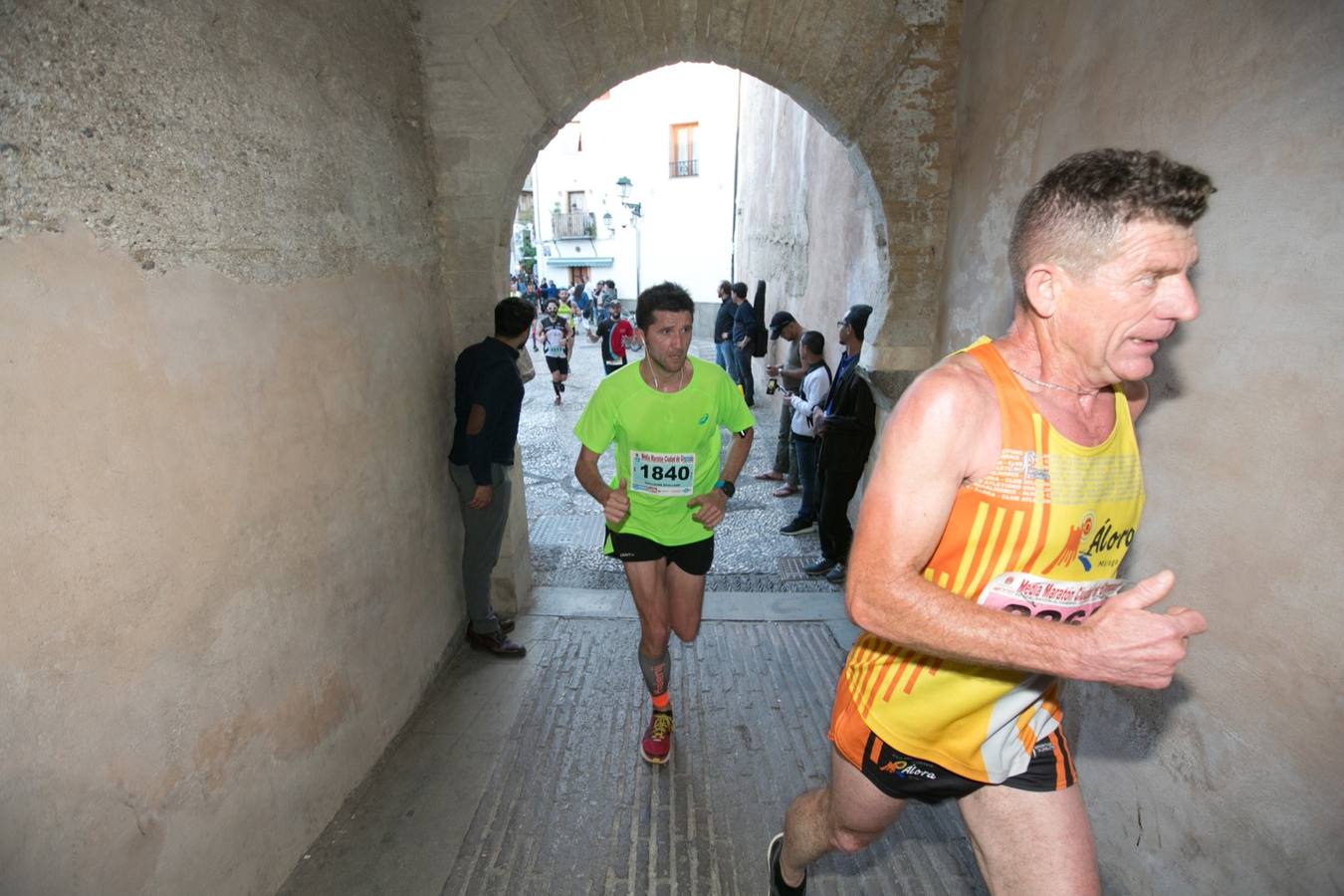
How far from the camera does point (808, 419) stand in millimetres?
5523

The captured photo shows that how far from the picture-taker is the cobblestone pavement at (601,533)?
16.4ft

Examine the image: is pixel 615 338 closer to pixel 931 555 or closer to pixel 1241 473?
pixel 1241 473

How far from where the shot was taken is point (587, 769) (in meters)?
3.00

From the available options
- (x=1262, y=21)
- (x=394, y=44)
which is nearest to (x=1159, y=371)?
(x=1262, y=21)

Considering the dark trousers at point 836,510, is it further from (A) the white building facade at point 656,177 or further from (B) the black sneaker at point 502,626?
(A) the white building facade at point 656,177

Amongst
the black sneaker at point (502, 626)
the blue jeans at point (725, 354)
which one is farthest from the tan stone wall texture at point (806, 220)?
the black sneaker at point (502, 626)

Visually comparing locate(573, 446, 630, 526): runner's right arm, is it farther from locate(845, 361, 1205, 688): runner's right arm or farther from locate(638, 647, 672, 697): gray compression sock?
locate(845, 361, 1205, 688): runner's right arm

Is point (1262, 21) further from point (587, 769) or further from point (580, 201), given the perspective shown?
point (580, 201)

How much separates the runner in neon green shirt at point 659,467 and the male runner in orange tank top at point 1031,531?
1461mm

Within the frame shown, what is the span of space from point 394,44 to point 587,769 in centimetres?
349

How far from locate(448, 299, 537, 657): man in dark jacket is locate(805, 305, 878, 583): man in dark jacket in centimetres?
220

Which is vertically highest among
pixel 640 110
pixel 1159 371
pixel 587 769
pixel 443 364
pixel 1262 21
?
pixel 640 110

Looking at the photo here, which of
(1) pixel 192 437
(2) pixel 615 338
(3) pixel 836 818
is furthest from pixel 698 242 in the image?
(3) pixel 836 818

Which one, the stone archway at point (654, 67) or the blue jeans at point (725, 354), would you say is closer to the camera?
the stone archway at point (654, 67)
